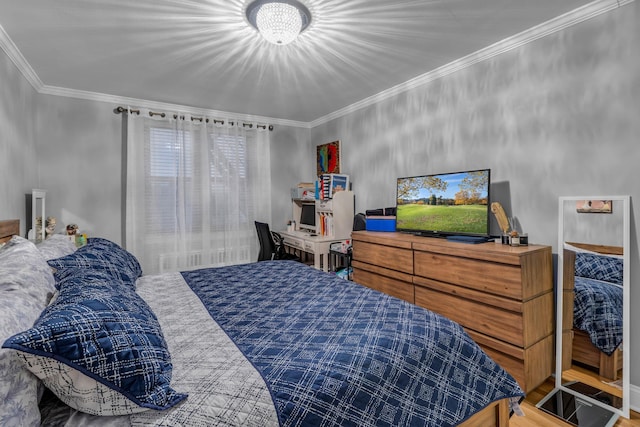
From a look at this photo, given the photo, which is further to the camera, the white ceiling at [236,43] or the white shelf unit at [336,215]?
the white shelf unit at [336,215]

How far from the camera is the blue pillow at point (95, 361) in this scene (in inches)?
34.0

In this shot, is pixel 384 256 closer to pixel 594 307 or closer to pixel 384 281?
pixel 384 281

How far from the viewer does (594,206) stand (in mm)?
2102

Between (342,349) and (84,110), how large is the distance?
13.3 feet

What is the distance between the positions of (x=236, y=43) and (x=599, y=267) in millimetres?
3104

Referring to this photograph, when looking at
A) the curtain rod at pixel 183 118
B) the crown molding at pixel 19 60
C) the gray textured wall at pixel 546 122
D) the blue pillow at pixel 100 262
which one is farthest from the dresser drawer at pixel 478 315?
the crown molding at pixel 19 60

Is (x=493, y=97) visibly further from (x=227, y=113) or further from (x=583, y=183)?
(x=227, y=113)

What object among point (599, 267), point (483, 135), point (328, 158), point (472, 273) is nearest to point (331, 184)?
point (328, 158)

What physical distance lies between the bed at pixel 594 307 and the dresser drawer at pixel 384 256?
1128 mm

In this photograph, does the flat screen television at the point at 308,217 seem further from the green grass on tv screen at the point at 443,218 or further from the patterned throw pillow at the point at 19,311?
the patterned throw pillow at the point at 19,311

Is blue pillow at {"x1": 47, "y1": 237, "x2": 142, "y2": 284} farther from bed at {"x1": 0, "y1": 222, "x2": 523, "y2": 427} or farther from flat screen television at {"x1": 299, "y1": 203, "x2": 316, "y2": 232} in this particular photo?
flat screen television at {"x1": 299, "y1": 203, "x2": 316, "y2": 232}

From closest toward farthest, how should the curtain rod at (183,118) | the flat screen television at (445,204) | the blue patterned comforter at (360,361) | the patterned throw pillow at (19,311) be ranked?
the patterned throw pillow at (19,311) → the blue patterned comforter at (360,361) → the flat screen television at (445,204) → the curtain rod at (183,118)

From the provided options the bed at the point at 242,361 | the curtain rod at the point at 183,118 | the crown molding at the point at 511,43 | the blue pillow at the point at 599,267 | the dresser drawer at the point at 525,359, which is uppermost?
the crown molding at the point at 511,43

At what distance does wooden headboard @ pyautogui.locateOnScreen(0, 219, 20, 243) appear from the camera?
2.31 metres
